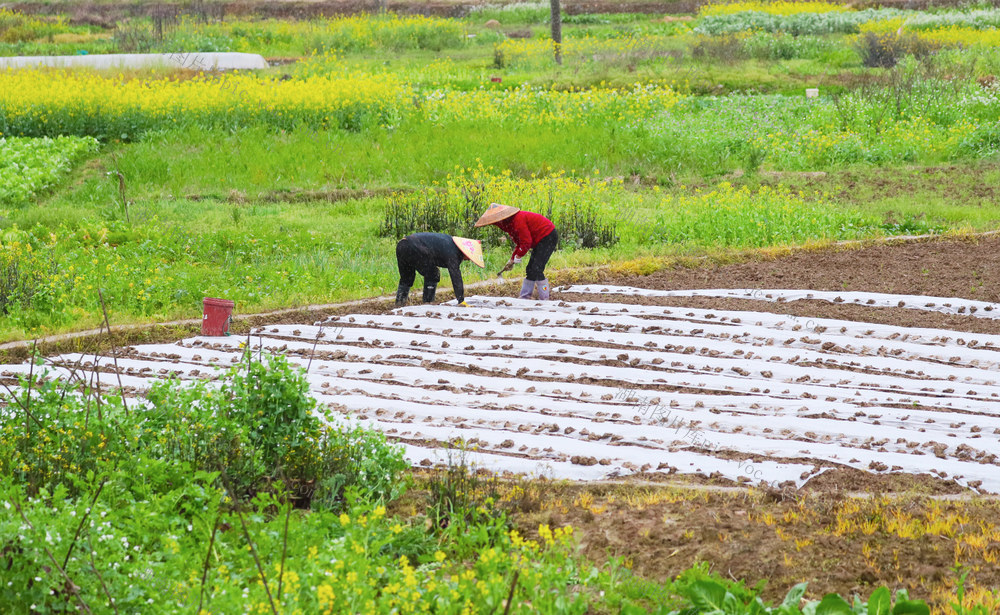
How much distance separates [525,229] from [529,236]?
0.07m

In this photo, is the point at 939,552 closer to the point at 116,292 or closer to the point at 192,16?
the point at 116,292

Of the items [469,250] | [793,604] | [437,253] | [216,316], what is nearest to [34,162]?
[216,316]

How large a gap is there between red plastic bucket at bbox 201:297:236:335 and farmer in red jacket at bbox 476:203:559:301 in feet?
7.61

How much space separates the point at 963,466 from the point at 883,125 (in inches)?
515

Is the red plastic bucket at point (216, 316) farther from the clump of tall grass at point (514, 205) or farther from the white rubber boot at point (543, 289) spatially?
the clump of tall grass at point (514, 205)

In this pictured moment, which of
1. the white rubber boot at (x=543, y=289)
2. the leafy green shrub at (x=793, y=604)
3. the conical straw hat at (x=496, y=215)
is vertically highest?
the conical straw hat at (x=496, y=215)

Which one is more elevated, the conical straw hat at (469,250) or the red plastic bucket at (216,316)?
the conical straw hat at (469,250)

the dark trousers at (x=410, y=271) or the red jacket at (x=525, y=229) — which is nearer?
the dark trousers at (x=410, y=271)

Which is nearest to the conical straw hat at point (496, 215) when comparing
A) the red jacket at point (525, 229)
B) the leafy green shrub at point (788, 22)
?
the red jacket at point (525, 229)

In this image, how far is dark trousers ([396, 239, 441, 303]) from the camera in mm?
8820

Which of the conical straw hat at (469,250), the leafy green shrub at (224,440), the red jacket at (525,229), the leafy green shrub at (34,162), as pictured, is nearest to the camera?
the leafy green shrub at (224,440)

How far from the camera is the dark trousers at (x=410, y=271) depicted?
28.9ft

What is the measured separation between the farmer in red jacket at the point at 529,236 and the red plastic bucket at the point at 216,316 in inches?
91.3

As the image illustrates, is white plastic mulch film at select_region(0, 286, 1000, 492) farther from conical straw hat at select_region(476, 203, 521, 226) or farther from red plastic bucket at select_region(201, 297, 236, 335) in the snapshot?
conical straw hat at select_region(476, 203, 521, 226)
